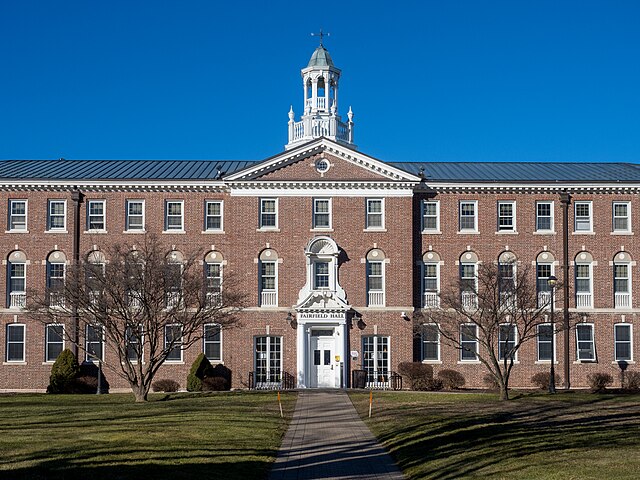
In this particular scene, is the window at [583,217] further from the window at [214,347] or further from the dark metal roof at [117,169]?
the window at [214,347]

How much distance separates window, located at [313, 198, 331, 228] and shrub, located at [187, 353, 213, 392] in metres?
8.41

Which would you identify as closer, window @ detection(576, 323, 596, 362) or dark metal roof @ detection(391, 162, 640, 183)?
window @ detection(576, 323, 596, 362)

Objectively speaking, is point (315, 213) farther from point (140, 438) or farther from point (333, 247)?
point (140, 438)

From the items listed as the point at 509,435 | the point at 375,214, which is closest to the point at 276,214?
the point at 375,214

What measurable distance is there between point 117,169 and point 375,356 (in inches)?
669

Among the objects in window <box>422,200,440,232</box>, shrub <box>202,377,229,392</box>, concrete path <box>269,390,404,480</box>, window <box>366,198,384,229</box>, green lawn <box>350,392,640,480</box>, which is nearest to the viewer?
green lawn <box>350,392,640,480</box>

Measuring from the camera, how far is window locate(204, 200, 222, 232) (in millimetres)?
48969

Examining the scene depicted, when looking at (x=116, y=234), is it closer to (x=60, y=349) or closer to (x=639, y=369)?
(x=60, y=349)

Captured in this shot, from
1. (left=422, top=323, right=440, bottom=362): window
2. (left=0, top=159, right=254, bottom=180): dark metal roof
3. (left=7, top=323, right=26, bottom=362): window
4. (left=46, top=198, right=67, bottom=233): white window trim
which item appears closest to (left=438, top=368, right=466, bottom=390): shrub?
(left=422, top=323, right=440, bottom=362): window

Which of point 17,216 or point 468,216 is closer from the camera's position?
point 17,216

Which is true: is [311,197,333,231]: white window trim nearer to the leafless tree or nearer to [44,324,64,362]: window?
the leafless tree

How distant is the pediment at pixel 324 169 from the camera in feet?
156

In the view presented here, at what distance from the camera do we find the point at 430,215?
1948 inches

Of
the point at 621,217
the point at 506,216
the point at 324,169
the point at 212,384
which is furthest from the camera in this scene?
the point at 621,217
